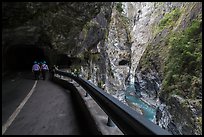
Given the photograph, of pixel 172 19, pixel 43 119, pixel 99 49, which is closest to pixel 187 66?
pixel 99 49

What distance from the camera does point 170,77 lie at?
3466 centimetres

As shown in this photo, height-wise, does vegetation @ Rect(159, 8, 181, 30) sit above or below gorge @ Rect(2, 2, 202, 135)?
above

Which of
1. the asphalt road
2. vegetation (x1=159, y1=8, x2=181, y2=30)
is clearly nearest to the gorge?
vegetation (x1=159, y1=8, x2=181, y2=30)

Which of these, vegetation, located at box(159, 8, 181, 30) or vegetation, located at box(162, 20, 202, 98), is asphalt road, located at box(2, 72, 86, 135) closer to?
vegetation, located at box(162, 20, 202, 98)

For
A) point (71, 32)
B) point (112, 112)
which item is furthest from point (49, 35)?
point (112, 112)

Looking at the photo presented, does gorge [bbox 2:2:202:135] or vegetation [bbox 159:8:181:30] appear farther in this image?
vegetation [bbox 159:8:181:30]

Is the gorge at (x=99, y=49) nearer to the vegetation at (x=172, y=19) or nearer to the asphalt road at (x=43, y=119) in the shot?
the vegetation at (x=172, y=19)

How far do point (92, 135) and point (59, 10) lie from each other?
31.6 ft

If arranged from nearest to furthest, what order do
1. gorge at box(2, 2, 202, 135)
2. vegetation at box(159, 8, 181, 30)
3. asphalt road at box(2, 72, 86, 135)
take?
asphalt road at box(2, 72, 86, 135)
gorge at box(2, 2, 202, 135)
vegetation at box(159, 8, 181, 30)

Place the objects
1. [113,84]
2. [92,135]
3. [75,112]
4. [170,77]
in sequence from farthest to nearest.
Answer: [113,84], [170,77], [75,112], [92,135]

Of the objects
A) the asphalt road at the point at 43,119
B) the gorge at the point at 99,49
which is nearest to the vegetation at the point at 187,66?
the gorge at the point at 99,49

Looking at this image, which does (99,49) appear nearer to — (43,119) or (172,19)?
(43,119)

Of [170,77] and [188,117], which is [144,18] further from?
[188,117]

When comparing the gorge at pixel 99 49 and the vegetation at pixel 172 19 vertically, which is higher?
the vegetation at pixel 172 19
